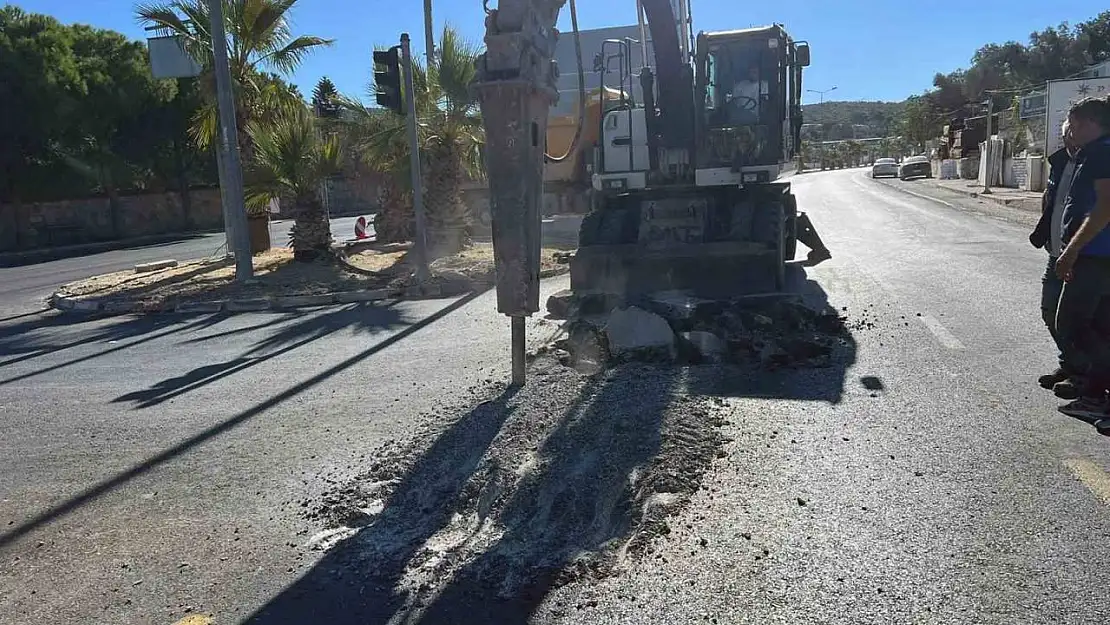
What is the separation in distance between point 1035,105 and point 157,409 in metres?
35.3

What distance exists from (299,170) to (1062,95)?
79.4 ft

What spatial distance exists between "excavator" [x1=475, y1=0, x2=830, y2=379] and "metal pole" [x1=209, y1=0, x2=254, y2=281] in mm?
5818

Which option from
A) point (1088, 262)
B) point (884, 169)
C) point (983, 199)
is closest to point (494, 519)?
point (1088, 262)

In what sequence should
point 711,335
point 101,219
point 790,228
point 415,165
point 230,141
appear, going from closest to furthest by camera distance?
point 711,335 → point 790,228 → point 415,165 → point 230,141 → point 101,219

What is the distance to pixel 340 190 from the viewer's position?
156 feet

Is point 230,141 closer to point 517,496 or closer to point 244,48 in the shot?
point 244,48


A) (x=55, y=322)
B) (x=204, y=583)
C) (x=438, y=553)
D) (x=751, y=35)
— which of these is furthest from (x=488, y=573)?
(x=55, y=322)

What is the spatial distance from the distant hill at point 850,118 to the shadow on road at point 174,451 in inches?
5040

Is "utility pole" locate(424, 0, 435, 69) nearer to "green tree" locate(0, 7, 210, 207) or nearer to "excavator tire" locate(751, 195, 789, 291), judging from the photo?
"excavator tire" locate(751, 195, 789, 291)

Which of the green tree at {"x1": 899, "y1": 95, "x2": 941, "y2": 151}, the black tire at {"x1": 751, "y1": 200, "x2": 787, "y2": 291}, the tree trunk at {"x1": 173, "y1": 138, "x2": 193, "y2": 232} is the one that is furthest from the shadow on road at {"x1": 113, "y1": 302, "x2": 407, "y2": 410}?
the green tree at {"x1": 899, "y1": 95, "x2": 941, "y2": 151}

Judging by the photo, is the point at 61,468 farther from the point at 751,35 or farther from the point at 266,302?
the point at 751,35

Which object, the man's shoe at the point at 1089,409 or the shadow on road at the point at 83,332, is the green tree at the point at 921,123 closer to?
the shadow on road at the point at 83,332

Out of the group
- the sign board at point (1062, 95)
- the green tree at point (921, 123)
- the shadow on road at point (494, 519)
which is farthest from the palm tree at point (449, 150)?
the green tree at point (921, 123)

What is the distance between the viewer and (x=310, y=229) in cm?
1541
